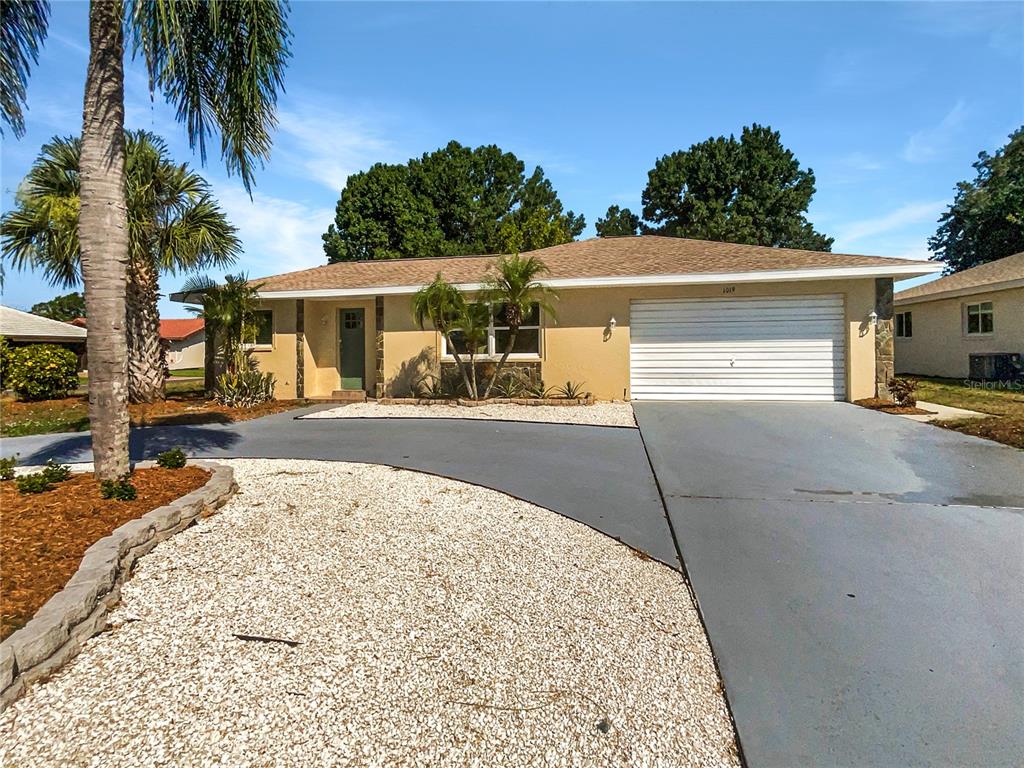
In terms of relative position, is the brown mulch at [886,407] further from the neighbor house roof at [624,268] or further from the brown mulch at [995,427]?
the neighbor house roof at [624,268]

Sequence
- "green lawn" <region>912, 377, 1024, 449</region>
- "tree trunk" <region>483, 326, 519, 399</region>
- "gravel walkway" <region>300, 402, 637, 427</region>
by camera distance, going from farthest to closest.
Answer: "tree trunk" <region>483, 326, 519, 399</region> → "gravel walkway" <region>300, 402, 637, 427</region> → "green lawn" <region>912, 377, 1024, 449</region>

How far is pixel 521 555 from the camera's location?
383cm

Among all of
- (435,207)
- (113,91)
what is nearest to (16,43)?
(113,91)

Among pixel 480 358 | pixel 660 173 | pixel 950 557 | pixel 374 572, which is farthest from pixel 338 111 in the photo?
pixel 660 173

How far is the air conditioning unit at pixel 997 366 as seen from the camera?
14203mm

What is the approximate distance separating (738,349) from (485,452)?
7.25 meters

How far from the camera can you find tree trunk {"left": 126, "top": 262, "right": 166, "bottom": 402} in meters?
11.8

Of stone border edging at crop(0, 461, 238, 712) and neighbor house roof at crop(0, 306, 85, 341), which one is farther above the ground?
neighbor house roof at crop(0, 306, 85, 341)

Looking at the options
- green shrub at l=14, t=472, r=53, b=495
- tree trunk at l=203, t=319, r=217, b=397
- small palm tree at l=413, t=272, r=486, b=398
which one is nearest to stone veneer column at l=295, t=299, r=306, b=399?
tree trunk at l=203, t=319, r=217, b=397

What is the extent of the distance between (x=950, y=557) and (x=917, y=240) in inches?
1606

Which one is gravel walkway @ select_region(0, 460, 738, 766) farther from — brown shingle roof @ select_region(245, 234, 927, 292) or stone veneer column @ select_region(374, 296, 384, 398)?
brown shingle roof @ select_region(245, 234, 927, 292)

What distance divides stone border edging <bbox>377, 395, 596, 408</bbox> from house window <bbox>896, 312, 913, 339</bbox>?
14975 mm

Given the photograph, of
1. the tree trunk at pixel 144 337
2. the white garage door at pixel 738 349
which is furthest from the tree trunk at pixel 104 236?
the white garage door at pixel 738 349

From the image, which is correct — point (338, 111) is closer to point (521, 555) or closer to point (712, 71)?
point (712, 71)
